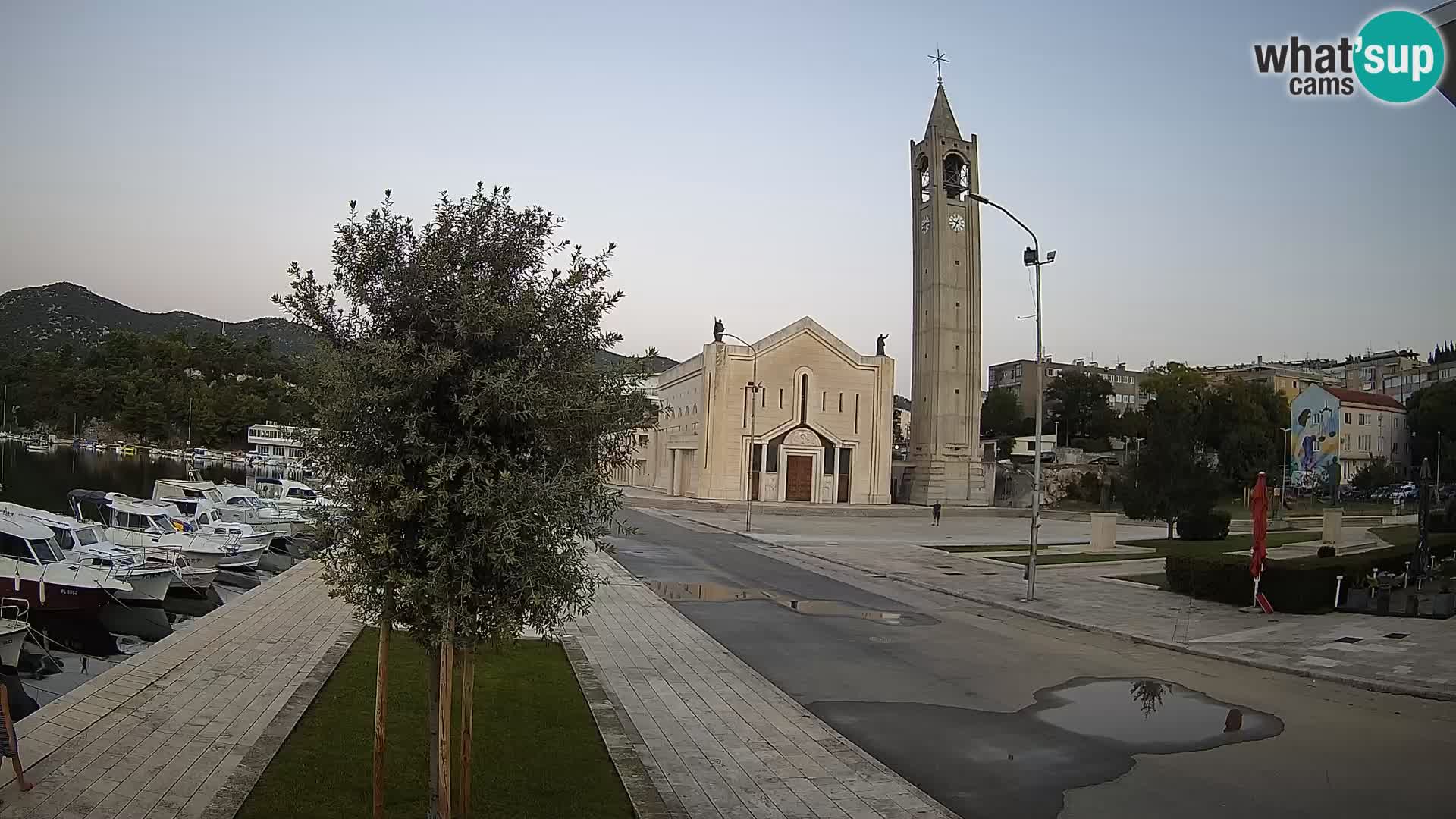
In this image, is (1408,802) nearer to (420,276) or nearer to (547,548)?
(547,548)

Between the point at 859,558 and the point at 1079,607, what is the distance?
11.6m

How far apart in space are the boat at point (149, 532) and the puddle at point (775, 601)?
12.6 m

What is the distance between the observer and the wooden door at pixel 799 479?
223 ft

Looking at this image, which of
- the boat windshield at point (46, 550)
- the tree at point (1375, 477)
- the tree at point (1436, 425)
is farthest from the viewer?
the tree at point (1375, 477)

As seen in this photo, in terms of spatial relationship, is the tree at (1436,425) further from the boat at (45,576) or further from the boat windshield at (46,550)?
the boat windshield at (46,550)

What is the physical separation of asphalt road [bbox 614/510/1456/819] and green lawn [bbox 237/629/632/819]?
2.42 meters

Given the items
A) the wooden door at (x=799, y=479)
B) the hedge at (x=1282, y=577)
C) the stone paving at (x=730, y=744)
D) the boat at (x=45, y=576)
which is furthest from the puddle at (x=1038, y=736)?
the wooden door at (x=799, y=479)

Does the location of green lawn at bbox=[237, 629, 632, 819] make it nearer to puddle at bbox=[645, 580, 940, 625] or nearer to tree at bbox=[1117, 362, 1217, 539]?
puddle at bbox=[645, 580, 940, 625]

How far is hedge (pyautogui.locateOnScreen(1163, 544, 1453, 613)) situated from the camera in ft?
65.3

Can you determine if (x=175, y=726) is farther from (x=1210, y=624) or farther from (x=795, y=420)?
(x=795, y=420)

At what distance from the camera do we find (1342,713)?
12141mm

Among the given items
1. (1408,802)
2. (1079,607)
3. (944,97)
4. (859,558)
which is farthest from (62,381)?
(1408,802)

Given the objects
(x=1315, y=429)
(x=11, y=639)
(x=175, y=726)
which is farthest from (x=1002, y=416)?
(x=175, y=726)

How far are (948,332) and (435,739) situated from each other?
67.2m
